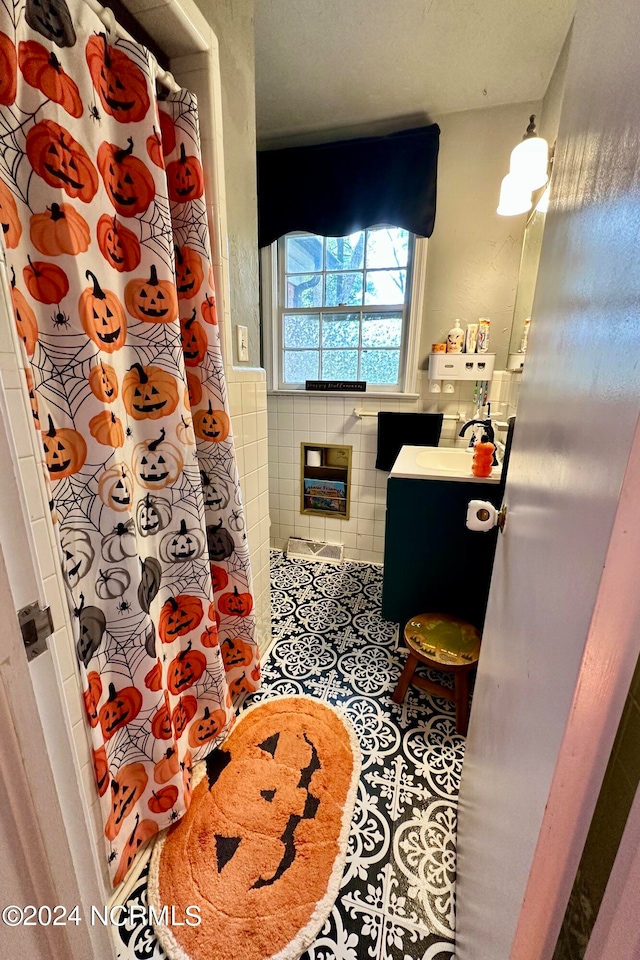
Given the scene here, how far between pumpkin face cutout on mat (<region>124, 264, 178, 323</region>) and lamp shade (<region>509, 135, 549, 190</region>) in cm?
124

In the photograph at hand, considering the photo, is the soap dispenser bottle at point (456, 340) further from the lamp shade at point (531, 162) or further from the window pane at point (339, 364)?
the lamp shade at point (531, 162)

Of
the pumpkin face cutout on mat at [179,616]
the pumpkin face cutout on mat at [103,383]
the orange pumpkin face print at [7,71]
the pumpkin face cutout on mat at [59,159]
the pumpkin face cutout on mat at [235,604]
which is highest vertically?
the orange pumpkin face print at [7,71]

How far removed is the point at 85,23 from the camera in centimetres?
69

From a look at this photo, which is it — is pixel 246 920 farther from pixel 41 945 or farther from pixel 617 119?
pixel 617 119

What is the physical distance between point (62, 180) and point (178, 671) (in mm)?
1223

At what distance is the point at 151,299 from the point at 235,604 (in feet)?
3.24

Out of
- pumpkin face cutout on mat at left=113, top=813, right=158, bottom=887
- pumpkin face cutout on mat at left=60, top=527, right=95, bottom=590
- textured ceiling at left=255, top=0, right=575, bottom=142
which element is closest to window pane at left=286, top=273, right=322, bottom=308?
textured ceiling at left=255, top=0, right=575, bottom=142

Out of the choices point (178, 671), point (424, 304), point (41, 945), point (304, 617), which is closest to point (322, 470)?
point (304, 617)

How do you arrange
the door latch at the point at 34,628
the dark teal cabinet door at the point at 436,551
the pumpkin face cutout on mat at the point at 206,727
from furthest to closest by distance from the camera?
the dark teal cabinet door at the point at 436,551 → the pumpkin face cutout on mat at the point at 206,727 → the door latch at the point at 34,628

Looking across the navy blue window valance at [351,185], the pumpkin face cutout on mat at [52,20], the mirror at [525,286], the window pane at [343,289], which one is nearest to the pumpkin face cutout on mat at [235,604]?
the pumpkin face cutout on mat at [52,20]

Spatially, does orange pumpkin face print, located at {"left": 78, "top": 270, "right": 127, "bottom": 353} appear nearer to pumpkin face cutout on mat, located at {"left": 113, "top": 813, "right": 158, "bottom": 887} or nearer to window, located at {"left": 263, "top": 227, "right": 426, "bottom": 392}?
pumpkin face cutout on mat, located at {"left": 113, "top": 813, "right": 158, "bottom": 887}

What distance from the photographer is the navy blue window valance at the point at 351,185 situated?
74.3 inches

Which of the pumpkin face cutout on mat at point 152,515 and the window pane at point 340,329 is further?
the window pane at point 340,329

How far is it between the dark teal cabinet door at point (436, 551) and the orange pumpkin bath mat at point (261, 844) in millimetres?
584
